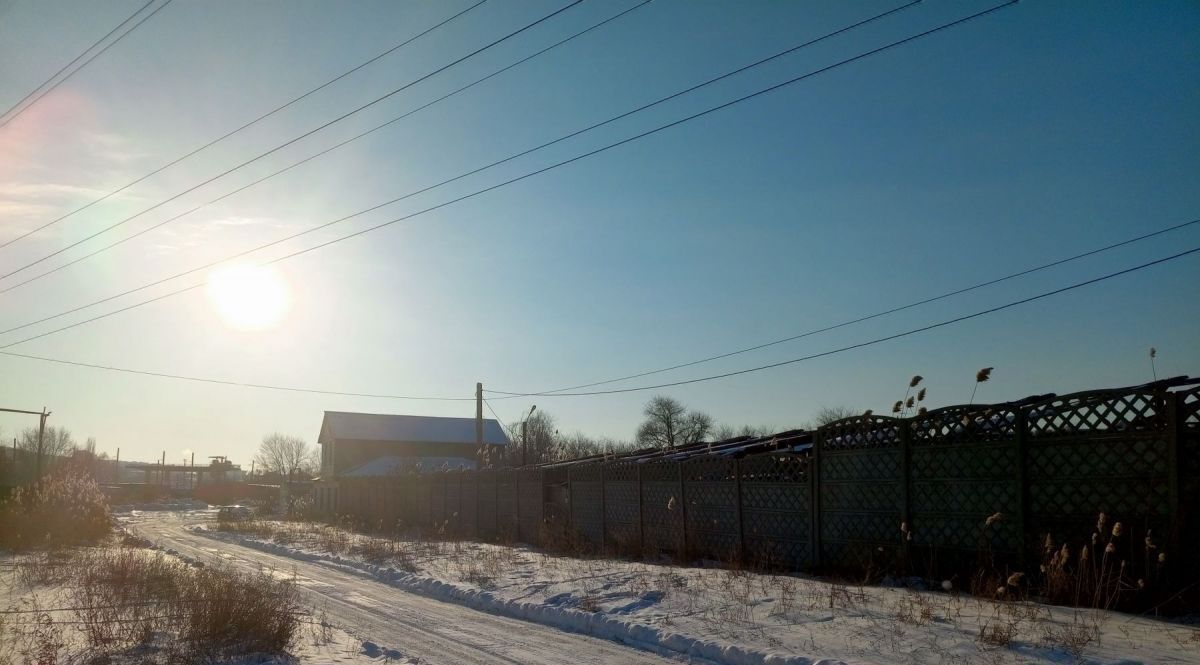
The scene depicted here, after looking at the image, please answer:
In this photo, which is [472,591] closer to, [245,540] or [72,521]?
[72,521]

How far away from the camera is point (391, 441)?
64250 millimetres

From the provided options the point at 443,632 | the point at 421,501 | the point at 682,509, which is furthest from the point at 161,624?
the point at 421,501

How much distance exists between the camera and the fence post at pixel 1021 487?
10.3 meters

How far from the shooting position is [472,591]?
42.1 ft

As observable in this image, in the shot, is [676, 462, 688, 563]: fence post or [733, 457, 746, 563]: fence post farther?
[676, 462, 688, 563]: fence post

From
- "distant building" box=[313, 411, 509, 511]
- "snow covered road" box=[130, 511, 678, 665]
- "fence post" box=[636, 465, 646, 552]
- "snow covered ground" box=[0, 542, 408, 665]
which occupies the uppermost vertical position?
"distant building" box=[313, 411, 509, 511]

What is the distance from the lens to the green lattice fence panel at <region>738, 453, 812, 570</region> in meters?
13.6

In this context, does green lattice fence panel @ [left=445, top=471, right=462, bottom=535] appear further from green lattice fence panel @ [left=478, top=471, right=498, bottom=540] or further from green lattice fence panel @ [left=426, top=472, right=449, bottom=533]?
green lattice fence panel @ [left=478, top=471, right=498, bottom=540]

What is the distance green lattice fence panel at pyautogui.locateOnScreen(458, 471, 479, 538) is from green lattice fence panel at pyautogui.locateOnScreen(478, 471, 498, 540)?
0.26 metres

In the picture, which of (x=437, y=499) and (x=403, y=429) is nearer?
(x=437, y=499)

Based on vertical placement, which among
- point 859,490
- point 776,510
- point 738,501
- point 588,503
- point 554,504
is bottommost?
point 554,504

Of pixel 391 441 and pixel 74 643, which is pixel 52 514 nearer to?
Answer: pixel 74 643

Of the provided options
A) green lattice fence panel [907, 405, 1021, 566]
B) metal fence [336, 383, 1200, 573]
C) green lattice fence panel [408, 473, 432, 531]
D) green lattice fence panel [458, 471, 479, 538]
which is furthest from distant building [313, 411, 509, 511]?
→ green lattice fence panel [907, 405, 1021, 566]

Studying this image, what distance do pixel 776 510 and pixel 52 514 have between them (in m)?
19.2
